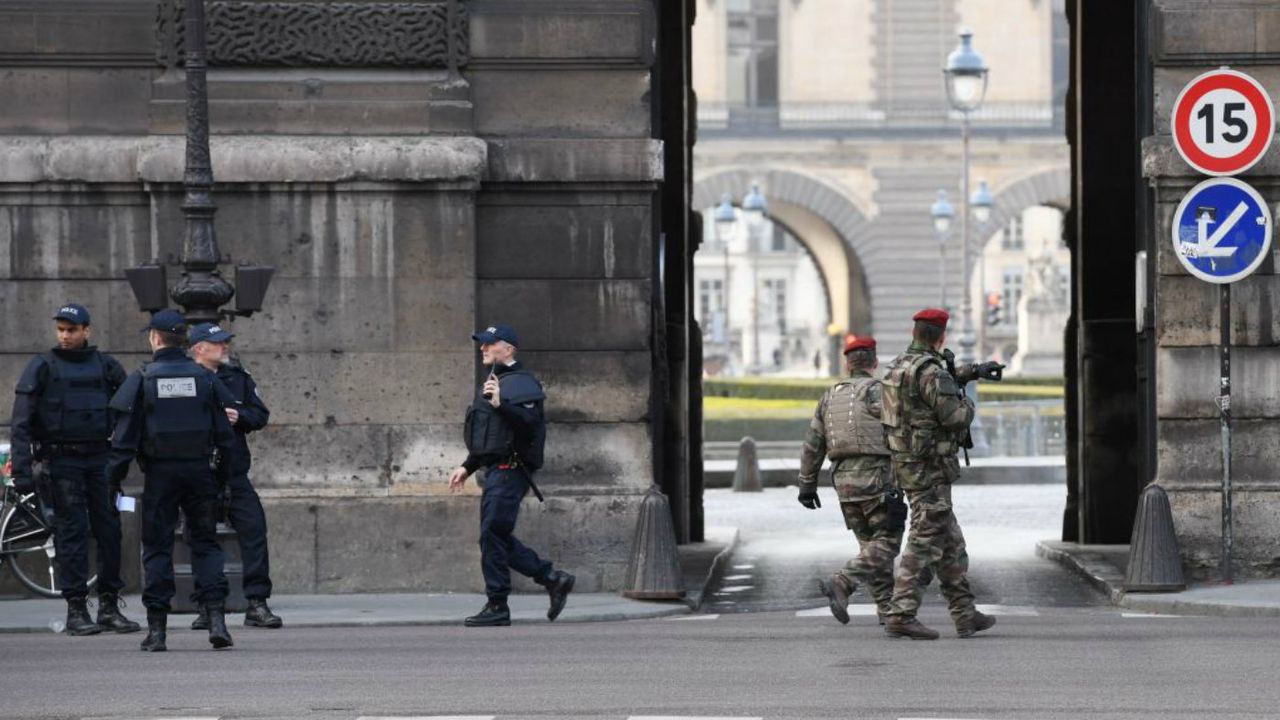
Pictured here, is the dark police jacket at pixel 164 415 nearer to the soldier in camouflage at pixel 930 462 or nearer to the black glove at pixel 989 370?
the soldier in camouflage at pixel 930 462

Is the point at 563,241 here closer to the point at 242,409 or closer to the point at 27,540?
the point at 242,409

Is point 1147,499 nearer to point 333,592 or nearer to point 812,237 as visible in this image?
point 333,592

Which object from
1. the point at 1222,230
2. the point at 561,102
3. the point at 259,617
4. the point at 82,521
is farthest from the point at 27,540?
the point at 1222,230

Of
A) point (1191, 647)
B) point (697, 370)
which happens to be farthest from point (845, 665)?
point (697, 370)

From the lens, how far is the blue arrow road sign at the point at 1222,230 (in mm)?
17891

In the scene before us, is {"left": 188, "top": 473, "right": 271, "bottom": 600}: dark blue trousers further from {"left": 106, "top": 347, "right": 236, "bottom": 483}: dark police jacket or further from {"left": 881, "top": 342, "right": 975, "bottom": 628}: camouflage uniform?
{"left": 881, "top": 342, "right": 975, "bottom": 628}: camouflage uniform

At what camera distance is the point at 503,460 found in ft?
55.0

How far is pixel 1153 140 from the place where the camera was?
733 inches

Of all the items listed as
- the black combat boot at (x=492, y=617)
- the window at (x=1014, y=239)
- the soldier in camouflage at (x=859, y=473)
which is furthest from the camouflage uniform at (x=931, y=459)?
the window at (x=1014, y=239)

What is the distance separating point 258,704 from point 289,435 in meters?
6.39

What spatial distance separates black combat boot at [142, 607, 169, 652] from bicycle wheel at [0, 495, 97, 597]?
334 cm

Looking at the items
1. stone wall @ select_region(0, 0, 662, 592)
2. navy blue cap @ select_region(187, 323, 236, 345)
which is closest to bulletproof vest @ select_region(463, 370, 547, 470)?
navy blue cap @ select_region(187, 323, 236, 345)

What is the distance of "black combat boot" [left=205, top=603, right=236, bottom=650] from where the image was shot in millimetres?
15125

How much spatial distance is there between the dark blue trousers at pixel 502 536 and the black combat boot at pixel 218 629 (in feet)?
6.55
